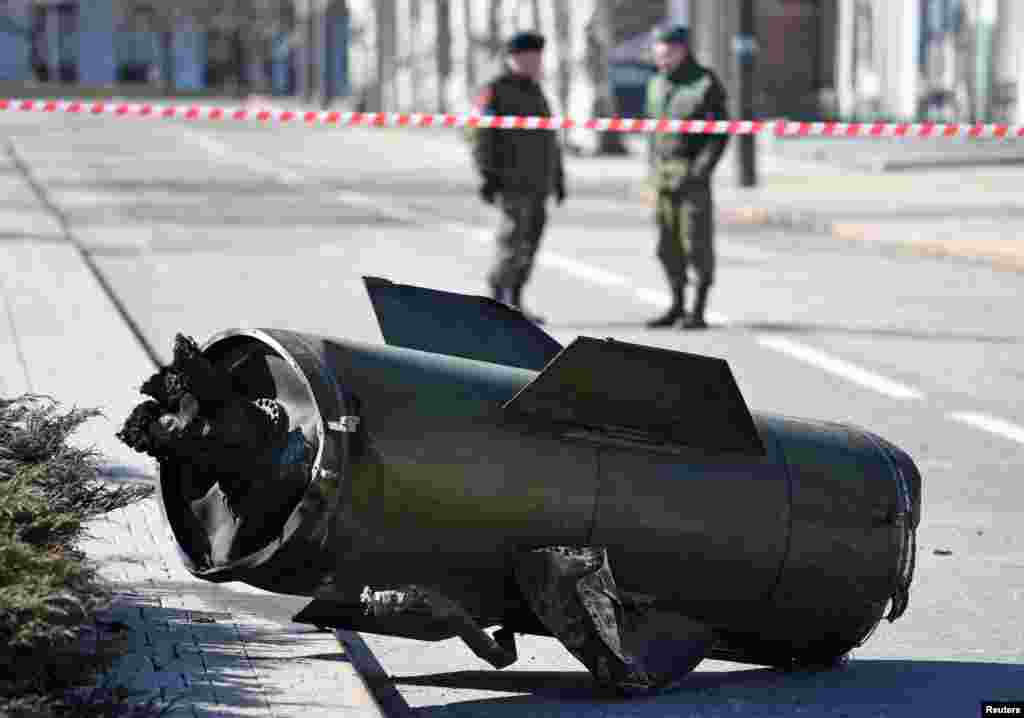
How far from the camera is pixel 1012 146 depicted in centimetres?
3934

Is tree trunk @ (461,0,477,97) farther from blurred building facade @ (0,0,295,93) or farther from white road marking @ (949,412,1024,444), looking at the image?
white road marking @ (949,412,1024,444)

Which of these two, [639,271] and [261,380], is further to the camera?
[639,271]

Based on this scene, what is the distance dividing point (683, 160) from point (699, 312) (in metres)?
0.99

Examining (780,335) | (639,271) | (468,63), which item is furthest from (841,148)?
(468,63)

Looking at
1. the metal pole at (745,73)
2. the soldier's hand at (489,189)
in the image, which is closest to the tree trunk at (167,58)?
the metal pole at (745,73)

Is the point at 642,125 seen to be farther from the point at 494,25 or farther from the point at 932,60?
the point at 494,25

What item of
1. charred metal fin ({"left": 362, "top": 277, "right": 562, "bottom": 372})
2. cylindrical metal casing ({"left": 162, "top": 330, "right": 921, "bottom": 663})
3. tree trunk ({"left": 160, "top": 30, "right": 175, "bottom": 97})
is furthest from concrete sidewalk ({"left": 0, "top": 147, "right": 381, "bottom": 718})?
tree trunk ({"left": 160, "top": 30, "right": 175, "bottom": 97})

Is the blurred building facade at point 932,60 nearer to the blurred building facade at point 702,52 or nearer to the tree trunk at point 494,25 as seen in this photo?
the blurred building facade at point 702,52

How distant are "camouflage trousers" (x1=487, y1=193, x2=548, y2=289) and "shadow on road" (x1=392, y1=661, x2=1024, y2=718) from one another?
27.4 feet

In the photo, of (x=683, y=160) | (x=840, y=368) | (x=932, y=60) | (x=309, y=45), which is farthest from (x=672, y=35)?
(x=309, y=45)

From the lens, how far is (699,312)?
14.5 m

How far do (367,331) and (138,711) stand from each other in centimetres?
919

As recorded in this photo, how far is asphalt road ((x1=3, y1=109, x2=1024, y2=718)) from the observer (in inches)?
240

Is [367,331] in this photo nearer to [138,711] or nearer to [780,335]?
[780,335]
